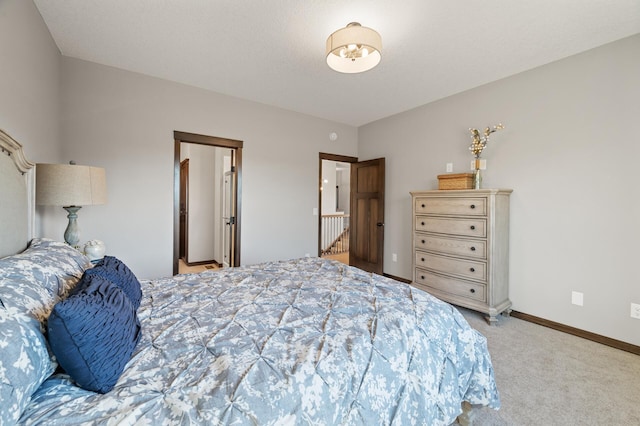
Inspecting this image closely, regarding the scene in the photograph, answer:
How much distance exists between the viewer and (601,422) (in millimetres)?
1546

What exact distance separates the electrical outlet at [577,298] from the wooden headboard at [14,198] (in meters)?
4.27

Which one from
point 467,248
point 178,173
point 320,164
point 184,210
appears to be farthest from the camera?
point 184,210

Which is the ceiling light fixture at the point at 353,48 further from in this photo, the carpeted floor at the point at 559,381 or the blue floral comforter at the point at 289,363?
the carpeted floor at the point at 559,381

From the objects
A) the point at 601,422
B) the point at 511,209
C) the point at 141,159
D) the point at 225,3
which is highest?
the point at 225,3

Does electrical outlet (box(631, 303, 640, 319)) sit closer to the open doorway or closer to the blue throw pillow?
the open doorway

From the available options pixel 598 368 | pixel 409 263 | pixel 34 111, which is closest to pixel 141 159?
pixel 34 111

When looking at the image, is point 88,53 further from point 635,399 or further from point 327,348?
point 635,399

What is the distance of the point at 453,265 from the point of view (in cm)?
304

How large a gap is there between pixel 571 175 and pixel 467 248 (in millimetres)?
1169

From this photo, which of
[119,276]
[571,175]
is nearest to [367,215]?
[571,175]

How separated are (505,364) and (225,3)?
343cm

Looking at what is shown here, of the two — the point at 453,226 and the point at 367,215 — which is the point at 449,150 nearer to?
the point at 453,226

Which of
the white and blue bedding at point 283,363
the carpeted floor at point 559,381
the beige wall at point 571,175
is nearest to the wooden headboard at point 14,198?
the white and blue bedding at point 283,363

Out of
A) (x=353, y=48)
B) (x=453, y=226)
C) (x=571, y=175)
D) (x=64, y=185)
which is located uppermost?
(x=353, y=48)
